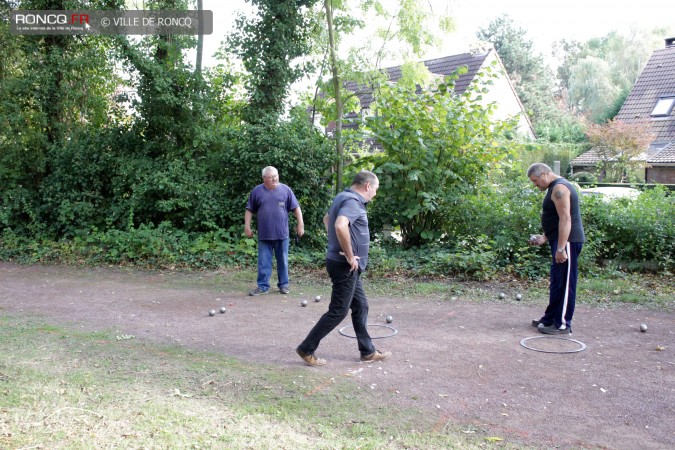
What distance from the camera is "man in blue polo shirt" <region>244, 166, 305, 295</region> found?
9266mm

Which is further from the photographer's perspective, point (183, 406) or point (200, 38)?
point (200, 38)

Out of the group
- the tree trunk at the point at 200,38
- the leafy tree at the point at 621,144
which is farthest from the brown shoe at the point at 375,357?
the leafy tree at the point at 621,144

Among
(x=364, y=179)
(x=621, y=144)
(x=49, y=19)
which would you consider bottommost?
(x=364, y=179)

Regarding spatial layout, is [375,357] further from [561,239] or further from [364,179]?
[561,239]

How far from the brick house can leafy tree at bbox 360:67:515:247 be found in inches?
676

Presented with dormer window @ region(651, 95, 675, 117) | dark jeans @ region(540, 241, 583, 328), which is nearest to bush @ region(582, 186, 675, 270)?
dark jeans @ region(540, 241, 583, 328)

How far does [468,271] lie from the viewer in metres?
10.3

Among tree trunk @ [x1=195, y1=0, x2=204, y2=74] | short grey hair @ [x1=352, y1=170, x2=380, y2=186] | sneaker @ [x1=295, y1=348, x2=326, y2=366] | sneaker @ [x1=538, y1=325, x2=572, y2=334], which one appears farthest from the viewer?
tree trunk @ [x1=195, y1=0, x2=204, y2=74]

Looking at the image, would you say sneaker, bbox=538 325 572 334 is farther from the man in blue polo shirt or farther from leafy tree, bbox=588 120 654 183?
leafy tree, bbox=588 120 654 183

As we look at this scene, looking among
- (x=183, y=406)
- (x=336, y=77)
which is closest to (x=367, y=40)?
(x=336, y=77)

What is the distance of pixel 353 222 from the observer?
5645 mm

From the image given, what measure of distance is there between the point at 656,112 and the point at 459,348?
27.8 m

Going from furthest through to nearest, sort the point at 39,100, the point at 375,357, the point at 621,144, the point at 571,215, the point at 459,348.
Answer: the point at 621,144
the point at 39,100
the point at 571,215
the point at 459,348
the point at 375,357

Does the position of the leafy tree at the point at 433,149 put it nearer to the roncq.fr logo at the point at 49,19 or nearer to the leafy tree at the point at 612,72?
the roncq.fr logo at the point at 49,19
